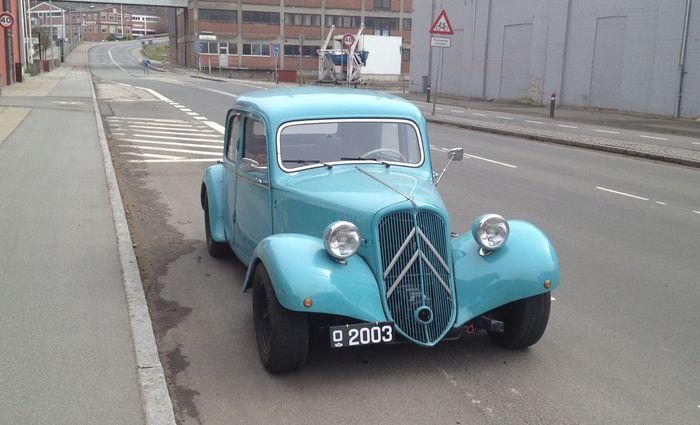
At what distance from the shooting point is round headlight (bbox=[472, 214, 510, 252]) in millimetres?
5012

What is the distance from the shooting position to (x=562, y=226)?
9.24 meters

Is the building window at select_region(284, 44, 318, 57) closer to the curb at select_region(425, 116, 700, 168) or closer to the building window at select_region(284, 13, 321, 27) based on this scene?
the building window at select_region(284, 13, 321, 27)

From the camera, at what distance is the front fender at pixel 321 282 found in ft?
14.7

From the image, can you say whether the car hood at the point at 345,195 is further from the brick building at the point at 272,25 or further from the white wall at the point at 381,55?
the brick building at the point at 272,25

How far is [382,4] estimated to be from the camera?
297 ft

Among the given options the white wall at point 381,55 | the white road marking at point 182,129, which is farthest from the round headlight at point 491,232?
the white wall at point 381,55

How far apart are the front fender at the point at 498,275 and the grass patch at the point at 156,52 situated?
4453 inches

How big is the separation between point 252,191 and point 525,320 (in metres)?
2.45

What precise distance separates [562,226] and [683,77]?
21584mm

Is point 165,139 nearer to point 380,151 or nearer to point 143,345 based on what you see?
point 380,151

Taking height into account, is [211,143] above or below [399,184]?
below

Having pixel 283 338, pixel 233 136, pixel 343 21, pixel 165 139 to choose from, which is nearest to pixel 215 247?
pixel 233 136

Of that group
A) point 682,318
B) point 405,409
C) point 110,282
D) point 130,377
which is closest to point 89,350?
point 130,377

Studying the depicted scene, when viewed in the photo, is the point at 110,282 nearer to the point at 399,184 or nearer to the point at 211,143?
the point at 399,184
